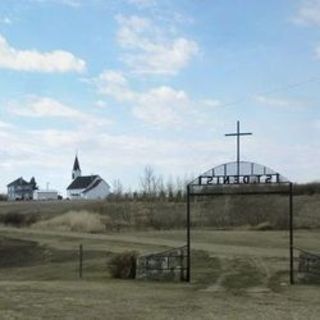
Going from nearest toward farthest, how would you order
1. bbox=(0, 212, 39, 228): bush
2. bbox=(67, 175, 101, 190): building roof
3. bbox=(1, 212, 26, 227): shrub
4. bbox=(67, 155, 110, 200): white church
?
bbox=(0, 212, 39, 228): bush → bbox=(1, 212, 26, 227): shrub → bbox=(67, 155, 110, 200): white church → bbox=(67, 175, 101, 190): building roof

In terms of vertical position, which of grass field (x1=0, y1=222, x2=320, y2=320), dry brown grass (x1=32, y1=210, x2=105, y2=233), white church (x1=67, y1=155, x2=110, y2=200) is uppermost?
white church (x1=67, y1=155, x2=110, y2=200)

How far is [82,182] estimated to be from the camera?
636ft

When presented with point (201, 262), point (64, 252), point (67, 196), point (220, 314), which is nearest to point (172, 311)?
point (220, 314)

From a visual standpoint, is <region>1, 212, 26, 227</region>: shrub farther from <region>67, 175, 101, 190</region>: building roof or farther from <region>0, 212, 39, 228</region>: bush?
<region>67, 175, 101, 190</region>: building roof

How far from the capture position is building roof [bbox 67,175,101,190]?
19025 cm

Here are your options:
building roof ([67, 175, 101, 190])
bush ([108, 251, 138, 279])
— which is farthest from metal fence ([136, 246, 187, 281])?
building roof ([67, 175, 101, 190])

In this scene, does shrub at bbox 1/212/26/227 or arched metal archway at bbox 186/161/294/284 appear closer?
arched metal archway at bbox 186/161/294/284

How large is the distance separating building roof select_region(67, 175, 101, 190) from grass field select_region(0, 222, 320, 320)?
473 feet

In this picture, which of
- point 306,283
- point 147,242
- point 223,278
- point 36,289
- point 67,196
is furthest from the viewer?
point 67,196

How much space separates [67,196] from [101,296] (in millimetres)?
176789

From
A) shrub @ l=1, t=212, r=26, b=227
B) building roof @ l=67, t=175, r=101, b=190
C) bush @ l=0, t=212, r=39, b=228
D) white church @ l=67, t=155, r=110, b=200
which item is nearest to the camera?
bush @ l=0, t=212, r=39, b=228

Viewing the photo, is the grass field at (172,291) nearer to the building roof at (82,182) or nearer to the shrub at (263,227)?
the shrub at (263,227)

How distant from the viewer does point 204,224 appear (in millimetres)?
77125

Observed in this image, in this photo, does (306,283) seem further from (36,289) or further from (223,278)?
(36,289)
